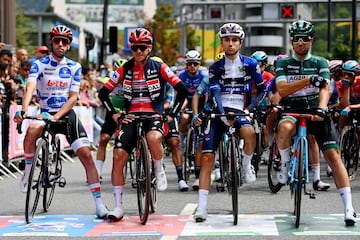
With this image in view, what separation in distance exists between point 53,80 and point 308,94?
9.24 ft

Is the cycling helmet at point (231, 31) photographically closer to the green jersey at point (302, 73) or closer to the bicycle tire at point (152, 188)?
the green jersey at point (302, 73)

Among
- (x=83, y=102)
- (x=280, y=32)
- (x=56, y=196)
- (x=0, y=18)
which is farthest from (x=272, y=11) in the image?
(x=280, y=32)

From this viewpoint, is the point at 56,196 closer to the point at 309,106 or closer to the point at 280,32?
the point at 309,106

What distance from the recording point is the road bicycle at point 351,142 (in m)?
15.9

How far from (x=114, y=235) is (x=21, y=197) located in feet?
14.6

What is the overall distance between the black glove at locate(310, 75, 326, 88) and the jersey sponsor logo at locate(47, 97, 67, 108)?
9.21 feet

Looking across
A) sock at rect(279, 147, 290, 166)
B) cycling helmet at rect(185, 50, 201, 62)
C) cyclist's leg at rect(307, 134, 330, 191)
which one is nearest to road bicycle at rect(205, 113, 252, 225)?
sock at rect(279, 147, 290, 166)

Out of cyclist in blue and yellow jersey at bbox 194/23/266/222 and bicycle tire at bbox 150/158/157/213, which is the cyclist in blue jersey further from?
cyclist in blue and yellow jersey at bbox 194/23/266/222

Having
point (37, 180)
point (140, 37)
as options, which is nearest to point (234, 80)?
point (140, 37)

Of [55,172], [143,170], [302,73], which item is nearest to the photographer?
[302,73]

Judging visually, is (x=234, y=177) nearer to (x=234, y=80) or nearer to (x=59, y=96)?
Result: (x=234, y=80)

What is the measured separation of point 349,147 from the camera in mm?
15992

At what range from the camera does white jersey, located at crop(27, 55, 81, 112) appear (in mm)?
11398

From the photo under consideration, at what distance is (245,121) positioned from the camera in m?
11.2
